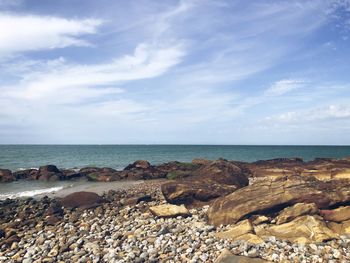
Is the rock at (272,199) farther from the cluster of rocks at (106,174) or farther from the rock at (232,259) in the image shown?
the cluster of rocks at (106,174)

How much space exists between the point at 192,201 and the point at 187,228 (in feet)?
13.7

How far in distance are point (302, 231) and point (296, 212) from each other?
137 centimetres

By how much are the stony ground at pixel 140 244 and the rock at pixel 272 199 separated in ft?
2.79

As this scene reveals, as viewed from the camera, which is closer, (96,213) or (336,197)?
(336,197)

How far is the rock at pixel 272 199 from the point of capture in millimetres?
13648

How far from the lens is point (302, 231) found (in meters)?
11.7

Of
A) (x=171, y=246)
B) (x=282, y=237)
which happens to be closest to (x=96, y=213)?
(x=171, y=246)

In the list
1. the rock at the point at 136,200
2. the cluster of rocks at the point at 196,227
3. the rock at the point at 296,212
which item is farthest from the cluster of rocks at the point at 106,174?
the rock at the point at 296,212

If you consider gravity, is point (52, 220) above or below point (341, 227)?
below

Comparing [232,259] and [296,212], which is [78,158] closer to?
[296,212]

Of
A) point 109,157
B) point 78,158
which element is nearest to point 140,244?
point 78,158

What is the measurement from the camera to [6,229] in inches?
595

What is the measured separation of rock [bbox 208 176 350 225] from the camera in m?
13.6

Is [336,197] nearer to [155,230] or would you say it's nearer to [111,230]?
[155,230]
